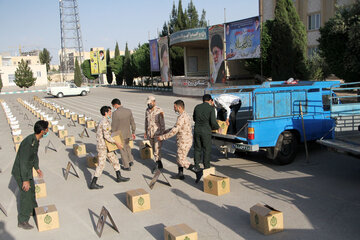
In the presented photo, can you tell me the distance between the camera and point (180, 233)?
479cm

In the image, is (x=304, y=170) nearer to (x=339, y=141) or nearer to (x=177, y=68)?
(x=339, y=141)

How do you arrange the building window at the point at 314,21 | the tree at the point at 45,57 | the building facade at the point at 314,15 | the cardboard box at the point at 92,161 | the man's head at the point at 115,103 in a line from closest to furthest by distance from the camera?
the man's head at the point at 115,103
the cardboard box at the point at 92,161
the building facade at the point at 314,15
the building window at the point at 314,21
the tree at the point at 45,57

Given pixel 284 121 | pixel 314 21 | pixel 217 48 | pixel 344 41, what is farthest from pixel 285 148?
pixel 314 21

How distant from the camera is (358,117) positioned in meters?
9.09

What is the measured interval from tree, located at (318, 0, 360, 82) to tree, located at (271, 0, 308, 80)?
12.2ft

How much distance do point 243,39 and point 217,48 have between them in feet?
11.8

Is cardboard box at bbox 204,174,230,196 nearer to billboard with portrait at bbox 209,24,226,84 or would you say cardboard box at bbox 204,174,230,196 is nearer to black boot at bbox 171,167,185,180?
black boot at bbox 171,167,185,180

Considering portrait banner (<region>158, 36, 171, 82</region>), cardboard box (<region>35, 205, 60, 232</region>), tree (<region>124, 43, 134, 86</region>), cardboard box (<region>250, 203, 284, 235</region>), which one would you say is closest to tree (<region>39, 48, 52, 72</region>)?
tree (<region>124, 43, 134, 86</region>)

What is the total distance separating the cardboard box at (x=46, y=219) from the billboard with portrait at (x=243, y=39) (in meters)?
22.6

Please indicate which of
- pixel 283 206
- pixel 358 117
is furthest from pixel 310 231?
pixel 358 117

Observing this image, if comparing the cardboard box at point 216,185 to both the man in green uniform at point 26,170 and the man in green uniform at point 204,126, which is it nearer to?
the man in green uniform at point 204,126

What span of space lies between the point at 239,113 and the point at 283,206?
4440 mm

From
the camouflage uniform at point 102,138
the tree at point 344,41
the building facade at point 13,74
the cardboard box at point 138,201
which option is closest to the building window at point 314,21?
the tree at point 344,41

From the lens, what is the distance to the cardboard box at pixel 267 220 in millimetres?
5141
